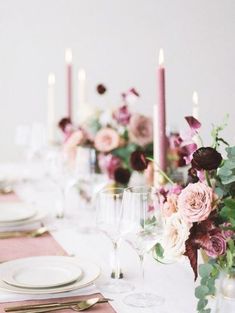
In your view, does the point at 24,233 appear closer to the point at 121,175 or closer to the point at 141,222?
the point at 121,175

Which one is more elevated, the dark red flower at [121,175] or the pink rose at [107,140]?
the pink rose at [107,140]

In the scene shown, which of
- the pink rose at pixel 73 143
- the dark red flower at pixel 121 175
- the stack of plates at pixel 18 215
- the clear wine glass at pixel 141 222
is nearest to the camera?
the clear wine glass at pixel 141 222

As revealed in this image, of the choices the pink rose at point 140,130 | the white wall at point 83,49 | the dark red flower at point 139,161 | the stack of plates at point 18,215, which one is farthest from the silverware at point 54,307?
the white wall at point 83,49

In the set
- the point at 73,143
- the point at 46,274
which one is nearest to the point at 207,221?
the point at 46,274

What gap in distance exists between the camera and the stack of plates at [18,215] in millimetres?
2008

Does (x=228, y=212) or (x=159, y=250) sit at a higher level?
(x=228, y=212)

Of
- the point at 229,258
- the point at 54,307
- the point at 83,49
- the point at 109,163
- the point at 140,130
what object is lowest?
the point at 54,307

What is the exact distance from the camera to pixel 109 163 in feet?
7.51

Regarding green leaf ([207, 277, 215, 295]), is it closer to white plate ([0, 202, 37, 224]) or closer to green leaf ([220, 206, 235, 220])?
green leaf ([220, 206, 235, 220])

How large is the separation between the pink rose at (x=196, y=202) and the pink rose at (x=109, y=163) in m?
0.97

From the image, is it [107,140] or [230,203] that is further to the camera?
[107,140]

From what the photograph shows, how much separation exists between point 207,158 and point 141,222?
0.73 feet

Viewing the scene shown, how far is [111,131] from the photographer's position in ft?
7.68

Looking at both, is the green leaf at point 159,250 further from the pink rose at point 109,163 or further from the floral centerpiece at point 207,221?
the pink rose at point 109,163
